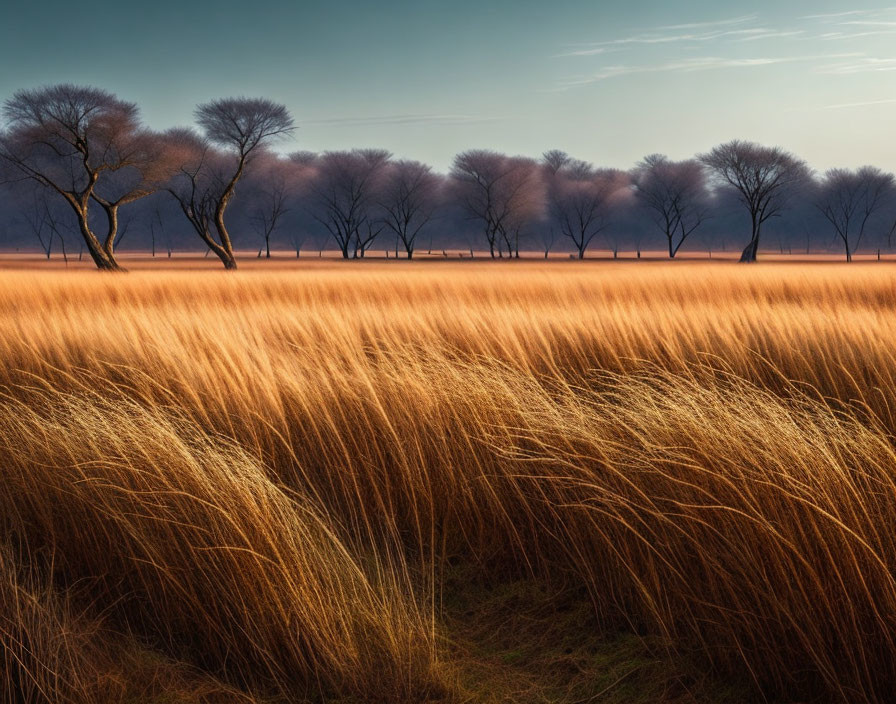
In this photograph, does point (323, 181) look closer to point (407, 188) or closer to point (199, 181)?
point (407, 188)

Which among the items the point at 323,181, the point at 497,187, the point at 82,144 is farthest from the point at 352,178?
the point at 82,144

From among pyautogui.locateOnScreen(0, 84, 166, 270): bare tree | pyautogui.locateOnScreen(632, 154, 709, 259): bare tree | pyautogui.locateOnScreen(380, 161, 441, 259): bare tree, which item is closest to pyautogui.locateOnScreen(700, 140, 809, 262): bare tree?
pyautogui.locateOnScreen(632, 154, 709, 259): bare tree

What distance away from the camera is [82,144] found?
2909 centimetres

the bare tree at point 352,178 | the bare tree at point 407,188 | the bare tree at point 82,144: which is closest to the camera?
the bare tree at point 82,144

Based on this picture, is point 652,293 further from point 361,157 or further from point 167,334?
point 361,157

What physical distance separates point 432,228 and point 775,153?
80470mm

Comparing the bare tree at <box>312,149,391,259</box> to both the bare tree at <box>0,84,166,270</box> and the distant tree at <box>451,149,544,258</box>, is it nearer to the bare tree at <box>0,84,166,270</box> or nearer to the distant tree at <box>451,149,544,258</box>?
the distant tree at <box>451,149,544,258</box>

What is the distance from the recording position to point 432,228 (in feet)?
420

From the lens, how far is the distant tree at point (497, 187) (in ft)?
210

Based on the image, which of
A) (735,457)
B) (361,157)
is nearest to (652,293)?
(735,457)

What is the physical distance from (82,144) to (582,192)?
56556 millimetres

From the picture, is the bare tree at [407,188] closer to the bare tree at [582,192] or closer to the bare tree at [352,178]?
the bare tree at [352,178]

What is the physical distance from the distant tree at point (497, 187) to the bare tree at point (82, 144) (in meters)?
36.8

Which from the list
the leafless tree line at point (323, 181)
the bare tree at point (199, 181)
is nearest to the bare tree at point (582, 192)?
the leafless tree line at point (323, 181)
